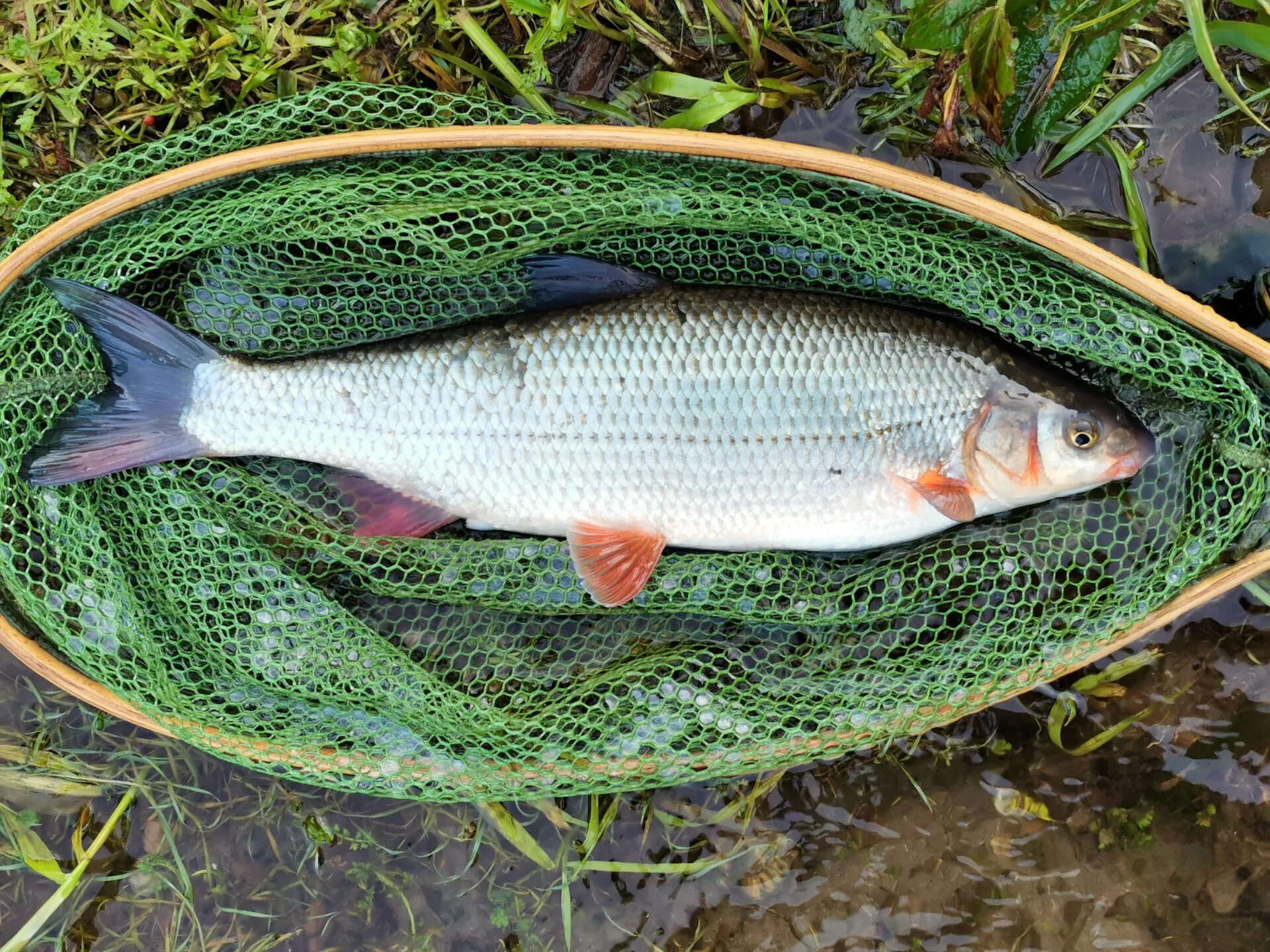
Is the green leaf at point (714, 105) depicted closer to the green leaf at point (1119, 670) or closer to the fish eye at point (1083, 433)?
the fish eye at point (1083, 433)

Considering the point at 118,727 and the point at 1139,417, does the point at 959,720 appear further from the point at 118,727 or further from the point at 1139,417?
the point at 118,727

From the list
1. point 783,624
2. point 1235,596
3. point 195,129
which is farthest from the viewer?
point 1235,596

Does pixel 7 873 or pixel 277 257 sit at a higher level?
pixel 277 257

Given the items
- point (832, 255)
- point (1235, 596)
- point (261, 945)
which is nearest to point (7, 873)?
point (261, 945)

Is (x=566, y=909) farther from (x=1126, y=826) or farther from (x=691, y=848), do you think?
(x=1126, y=826)

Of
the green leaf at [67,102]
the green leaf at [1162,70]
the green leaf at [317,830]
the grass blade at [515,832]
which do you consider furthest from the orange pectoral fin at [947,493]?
the green leaf at [67,102]

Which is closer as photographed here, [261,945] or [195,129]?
[195,129]

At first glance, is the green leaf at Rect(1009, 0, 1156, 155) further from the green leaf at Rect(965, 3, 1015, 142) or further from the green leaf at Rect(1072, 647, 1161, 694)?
the green leaf at Rect(1072, 647, 1161, 694)
